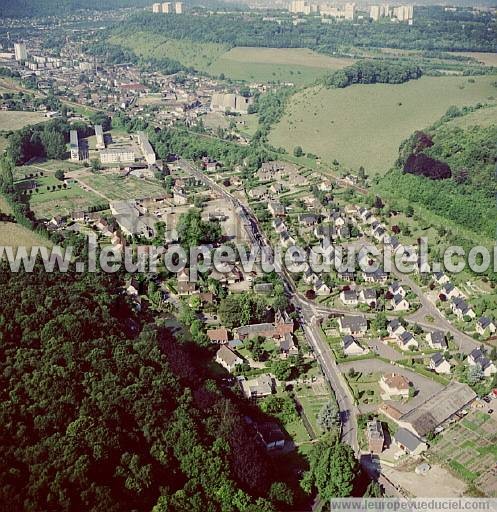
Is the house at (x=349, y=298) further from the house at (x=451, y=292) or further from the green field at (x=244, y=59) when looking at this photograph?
the green field at (x=244, y=59)

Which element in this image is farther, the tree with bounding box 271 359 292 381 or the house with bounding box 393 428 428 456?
the tree with bounding box 271 359 292 381

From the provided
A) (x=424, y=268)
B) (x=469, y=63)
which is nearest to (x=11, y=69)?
(x=469, y=63)

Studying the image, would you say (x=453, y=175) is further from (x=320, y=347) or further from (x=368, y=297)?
(x=320, y=347)

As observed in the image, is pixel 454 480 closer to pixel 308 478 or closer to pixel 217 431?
pixel 308 478

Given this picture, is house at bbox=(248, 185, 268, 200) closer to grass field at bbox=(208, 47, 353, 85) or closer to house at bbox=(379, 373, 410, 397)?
house at bbox=(379, 373, 410, 397)

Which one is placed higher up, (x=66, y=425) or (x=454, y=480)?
(x=66, y=425)

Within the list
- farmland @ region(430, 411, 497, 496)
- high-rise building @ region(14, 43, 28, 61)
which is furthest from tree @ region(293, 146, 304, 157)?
high-rise building @ region(14, 43, 28, 61)
